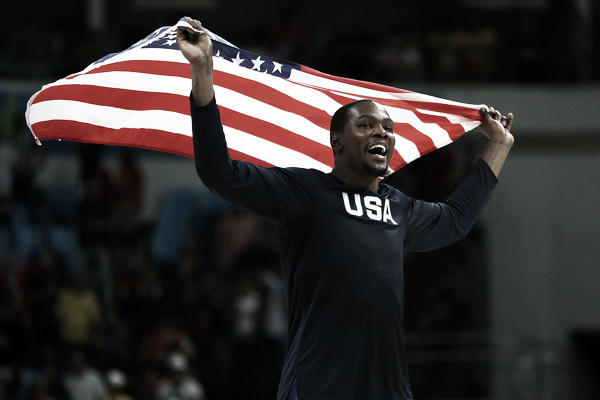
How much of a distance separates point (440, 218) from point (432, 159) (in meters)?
11.2

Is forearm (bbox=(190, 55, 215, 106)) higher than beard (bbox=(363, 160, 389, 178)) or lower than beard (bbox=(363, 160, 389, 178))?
higher

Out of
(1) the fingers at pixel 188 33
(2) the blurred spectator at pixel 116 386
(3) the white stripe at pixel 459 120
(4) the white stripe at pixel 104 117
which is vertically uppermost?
(3) the white stripe at pixel 459 120

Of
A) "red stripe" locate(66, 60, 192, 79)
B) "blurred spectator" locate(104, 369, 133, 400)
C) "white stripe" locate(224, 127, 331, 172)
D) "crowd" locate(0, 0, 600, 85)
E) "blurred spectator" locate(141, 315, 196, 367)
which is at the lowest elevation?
"blurred spectator" locate(104, 369, 133, 400)

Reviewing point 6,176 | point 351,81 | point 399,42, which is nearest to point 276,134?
point 351,81

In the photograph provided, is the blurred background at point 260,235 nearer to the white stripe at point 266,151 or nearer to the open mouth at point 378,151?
the white stripe at point 266,151

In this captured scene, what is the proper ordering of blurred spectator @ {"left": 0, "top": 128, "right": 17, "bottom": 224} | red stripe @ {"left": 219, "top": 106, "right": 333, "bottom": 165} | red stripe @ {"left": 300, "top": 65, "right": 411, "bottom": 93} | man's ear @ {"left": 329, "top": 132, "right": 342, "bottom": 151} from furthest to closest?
blurred spectator @ {"left": 0, "top": 128, "right": 17, "bottom": 224} → red stripe @ {"left": 300, "top": 65, "right": 411, "bottom": 93} → red stripe @ {"left": 219, "top": 106, "right": 333, "bottom": 165} → man's ear @ {"left": 329, "top": 132, "right": 342, "bottom": 151}

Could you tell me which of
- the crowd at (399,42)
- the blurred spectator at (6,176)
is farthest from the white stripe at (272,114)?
the crowd at (399,42)

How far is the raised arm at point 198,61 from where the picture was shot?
3.65 metres

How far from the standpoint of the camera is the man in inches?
146

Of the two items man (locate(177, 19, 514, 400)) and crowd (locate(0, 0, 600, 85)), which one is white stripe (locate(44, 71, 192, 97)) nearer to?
man (locate(177, 19, 514, 400))

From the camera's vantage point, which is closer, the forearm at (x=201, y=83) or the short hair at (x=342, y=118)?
the forearm at (x=201, y=83)

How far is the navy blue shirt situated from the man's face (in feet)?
0.34

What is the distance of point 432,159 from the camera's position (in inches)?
610

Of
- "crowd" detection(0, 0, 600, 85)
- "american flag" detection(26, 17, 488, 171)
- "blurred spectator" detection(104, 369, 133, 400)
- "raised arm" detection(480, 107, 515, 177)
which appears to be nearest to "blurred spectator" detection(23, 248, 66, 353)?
"blurred spectator" detection(104, 369, 133, 400)
